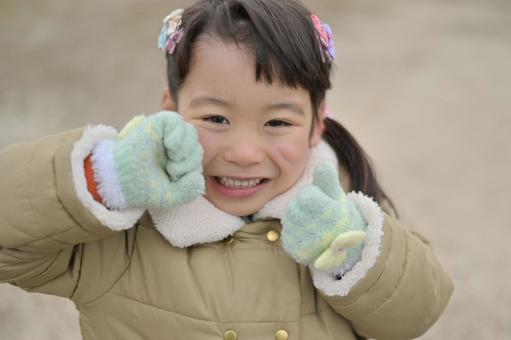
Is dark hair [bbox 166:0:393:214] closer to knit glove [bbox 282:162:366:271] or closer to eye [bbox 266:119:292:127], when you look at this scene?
eye [bbox 266:119:292:127]

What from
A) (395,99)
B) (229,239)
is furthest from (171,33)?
(395,99)

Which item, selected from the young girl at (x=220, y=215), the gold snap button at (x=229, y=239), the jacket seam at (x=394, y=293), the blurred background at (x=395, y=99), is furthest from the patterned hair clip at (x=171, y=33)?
the blurred background at (x=395, y=99)

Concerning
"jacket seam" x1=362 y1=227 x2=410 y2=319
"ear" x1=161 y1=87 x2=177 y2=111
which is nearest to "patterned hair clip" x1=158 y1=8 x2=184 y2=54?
"ear" x1=161 y1=87 x2=177 y2=111

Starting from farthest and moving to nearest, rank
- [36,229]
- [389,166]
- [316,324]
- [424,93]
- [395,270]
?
[424,93], [389,166], [316,324], [395,270], [36,229]

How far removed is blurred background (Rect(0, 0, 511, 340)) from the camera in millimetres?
3338

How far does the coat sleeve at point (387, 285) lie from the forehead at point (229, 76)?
0.31 meters

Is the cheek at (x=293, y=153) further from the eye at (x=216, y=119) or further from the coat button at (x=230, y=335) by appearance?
the coat button at (x=230, y=335)

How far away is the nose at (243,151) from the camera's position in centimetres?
160

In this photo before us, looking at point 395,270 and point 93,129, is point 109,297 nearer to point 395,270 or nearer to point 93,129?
point 93,129

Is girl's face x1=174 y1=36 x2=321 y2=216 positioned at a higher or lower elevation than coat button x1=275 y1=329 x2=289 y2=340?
higher

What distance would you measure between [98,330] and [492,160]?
330 centimetres

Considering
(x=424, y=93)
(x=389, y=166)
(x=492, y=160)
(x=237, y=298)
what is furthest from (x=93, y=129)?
(x=424, y=93)

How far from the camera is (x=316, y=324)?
1.70 m

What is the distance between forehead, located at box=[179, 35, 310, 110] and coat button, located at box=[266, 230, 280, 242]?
1.04ft
